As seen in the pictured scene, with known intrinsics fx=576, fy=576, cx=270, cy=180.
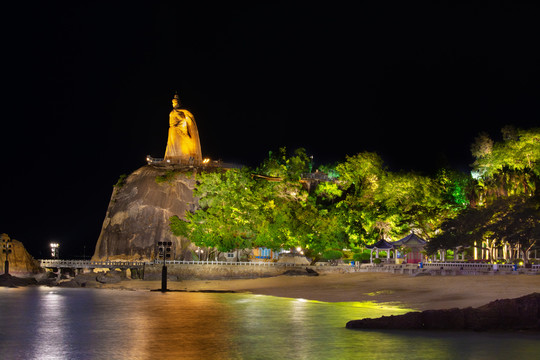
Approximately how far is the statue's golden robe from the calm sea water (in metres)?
57.2

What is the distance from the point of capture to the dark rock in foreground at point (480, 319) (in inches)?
736

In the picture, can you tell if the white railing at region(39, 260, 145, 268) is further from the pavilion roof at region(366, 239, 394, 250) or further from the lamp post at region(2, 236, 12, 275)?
the pavilion roof at region(366, 239, 394, 250)

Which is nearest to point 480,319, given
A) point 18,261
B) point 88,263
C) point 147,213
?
point 88,263

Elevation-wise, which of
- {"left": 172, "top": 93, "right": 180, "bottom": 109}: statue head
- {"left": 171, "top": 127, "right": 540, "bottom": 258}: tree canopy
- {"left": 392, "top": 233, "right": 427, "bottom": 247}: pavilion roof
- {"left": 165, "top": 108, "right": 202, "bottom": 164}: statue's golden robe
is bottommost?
{"left": 392, "top": 233, "right": 427, "bottom": 247}: pavilion roof

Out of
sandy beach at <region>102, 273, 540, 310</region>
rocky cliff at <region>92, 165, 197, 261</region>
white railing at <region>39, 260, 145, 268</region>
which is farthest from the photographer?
rocky cliff at <region>92, 165, 197, 261</region>

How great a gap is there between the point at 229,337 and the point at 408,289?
20229 millimetres

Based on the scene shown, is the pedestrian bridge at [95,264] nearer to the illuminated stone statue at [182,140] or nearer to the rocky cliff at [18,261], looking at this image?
the rocky cliff at [18,261]

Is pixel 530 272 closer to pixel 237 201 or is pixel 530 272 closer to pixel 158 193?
pixel 237 201

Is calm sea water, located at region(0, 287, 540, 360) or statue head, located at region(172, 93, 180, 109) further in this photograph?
statue head, located at region(172, 93, 180, 109)

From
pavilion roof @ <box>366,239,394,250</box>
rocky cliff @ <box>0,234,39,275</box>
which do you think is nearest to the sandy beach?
pavilion roof @ <box>366,239,394,250</box>

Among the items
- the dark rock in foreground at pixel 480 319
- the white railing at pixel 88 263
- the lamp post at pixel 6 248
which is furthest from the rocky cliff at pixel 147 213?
the dark rock in foreground at pixel 480 319

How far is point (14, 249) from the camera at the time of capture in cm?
6341

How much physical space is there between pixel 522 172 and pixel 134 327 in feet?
153

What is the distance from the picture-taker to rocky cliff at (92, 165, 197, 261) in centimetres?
7569
